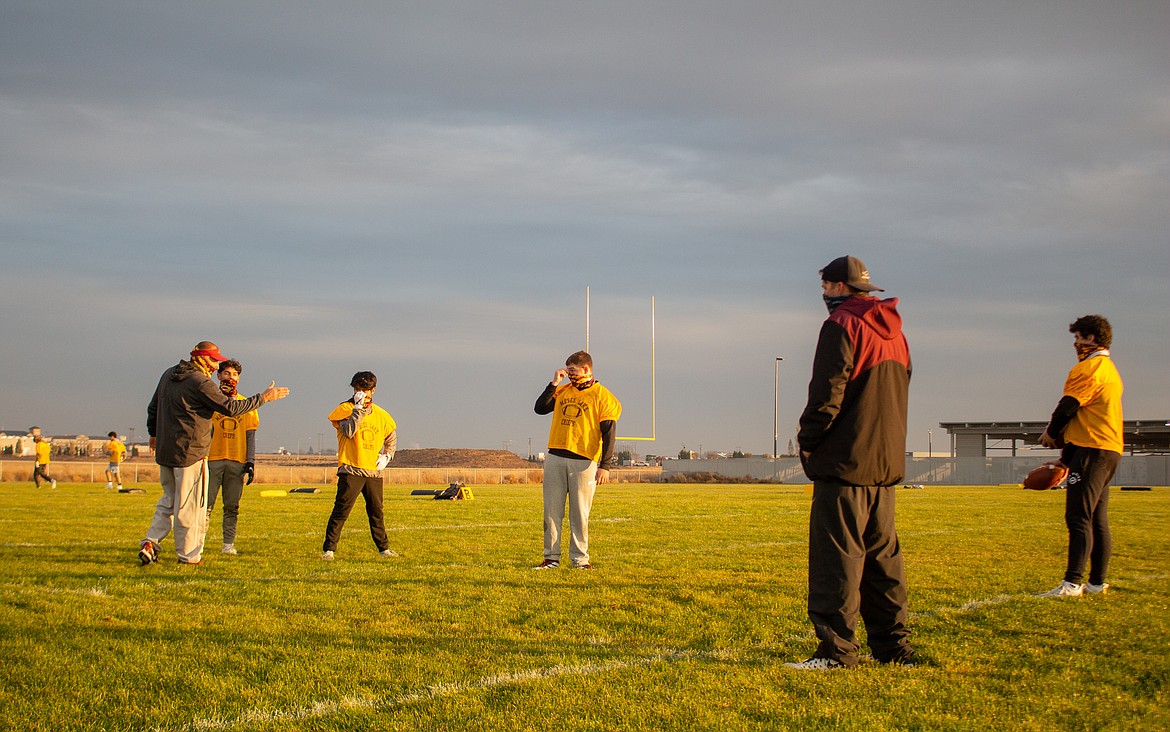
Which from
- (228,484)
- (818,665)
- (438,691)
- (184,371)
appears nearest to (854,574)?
(818,665)

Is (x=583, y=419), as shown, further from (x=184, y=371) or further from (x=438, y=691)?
(x=438, y=691)

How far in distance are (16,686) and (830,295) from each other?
4.61 m

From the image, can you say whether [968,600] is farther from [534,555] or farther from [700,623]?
[534,555]

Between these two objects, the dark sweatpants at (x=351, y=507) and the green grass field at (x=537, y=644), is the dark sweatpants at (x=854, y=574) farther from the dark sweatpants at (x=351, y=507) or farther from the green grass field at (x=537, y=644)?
the dark sweatpants at (x=351, y=507)

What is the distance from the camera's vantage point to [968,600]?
7375mm

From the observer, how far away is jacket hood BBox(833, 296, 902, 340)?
520 centimetres

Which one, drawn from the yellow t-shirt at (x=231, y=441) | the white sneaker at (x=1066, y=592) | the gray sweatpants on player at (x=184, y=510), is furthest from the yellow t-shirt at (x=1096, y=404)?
the yellow t-shirt at (x=231, y=441)

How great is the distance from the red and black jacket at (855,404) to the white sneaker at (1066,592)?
3138mm

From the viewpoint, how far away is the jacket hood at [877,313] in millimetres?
5195

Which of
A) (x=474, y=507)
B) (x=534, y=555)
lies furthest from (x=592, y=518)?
(x=534, y=555)

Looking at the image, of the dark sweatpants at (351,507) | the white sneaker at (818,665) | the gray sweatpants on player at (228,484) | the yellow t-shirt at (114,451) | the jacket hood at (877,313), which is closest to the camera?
the white sneaker at (818,665)

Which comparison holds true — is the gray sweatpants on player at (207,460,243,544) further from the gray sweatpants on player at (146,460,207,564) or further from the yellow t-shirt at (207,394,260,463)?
the gray sweatpants on player at (146,460,207,564)

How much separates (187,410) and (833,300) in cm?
680

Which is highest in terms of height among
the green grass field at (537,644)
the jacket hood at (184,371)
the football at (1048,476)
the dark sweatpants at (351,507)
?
the jacket hood at (184,371)
